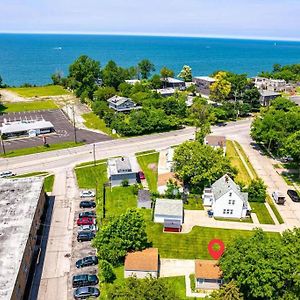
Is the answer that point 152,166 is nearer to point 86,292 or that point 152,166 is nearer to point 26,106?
point 86,292

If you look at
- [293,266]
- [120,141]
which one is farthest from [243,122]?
[293,266]

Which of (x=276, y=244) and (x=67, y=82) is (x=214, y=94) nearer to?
(x=67, y=82)

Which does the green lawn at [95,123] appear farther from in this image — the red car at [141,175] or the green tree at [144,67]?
the green tree at [144,67]

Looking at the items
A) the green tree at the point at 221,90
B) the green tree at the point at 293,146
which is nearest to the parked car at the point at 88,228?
the green tree at the point at 293,146

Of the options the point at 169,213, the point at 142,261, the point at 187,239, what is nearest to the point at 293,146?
the point at 169,213

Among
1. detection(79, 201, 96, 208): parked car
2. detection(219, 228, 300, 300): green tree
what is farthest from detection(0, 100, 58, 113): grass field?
detection(219, 228, 300, 300): green tree
